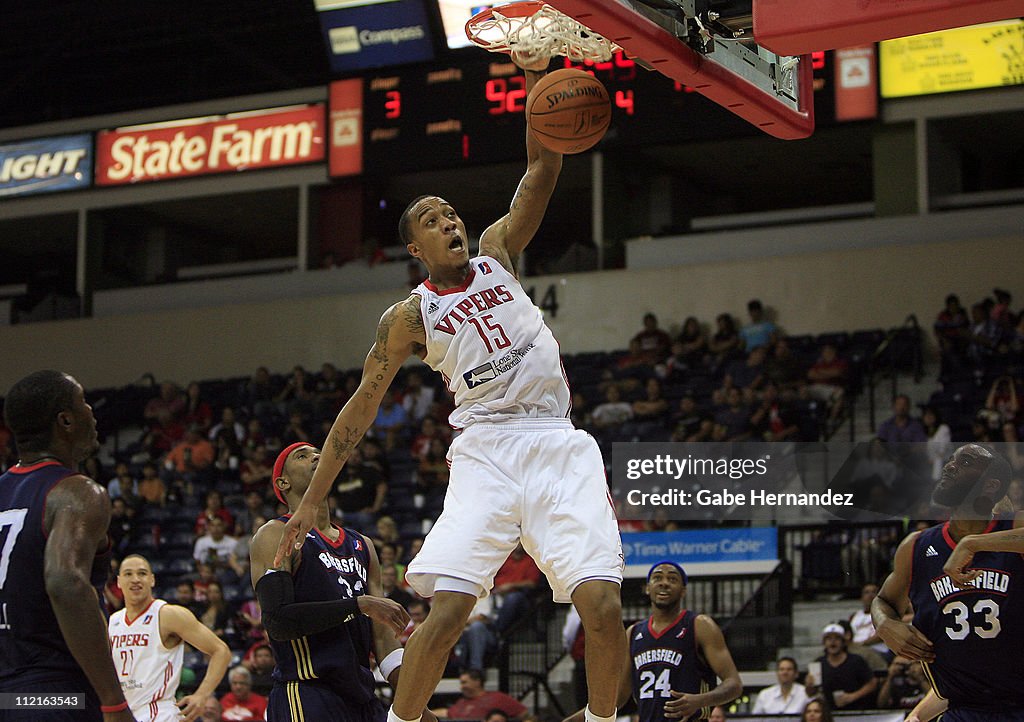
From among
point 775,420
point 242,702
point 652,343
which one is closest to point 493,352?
point 242,702

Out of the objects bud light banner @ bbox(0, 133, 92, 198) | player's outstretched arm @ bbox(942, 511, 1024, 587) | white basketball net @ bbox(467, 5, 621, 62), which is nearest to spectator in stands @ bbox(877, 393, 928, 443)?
player's outstretched arm @ bbox(942, 511, 1024, 587)

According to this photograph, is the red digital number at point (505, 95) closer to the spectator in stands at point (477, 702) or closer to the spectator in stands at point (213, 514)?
the spectator in stands at point (213, 514)

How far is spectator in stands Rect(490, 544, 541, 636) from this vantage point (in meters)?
12.5

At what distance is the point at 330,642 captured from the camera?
6.46 meters

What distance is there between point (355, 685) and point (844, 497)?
694 centimetres

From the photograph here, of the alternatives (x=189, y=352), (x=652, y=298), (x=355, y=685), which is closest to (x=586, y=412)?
(x=652, y=298)

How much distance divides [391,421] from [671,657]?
9923 mm

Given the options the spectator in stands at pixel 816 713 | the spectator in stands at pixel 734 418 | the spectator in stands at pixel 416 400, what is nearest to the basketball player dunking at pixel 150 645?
the spectator in stands at pixel 816 713

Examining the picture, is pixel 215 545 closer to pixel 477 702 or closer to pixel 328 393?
pixel 328 393

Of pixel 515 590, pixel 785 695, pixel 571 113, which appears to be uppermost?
pixel 571 113

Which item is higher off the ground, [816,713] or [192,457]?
[192,457]

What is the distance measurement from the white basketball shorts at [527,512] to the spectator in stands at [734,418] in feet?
30.2

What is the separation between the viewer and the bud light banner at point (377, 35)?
18.5 meters

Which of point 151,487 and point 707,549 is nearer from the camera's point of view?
point 707,549
